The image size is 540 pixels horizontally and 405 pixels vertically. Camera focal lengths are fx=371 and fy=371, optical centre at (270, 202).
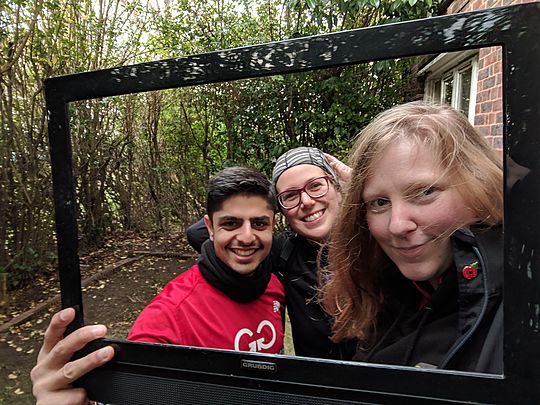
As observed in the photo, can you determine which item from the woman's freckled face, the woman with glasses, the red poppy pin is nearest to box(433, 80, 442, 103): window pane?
the woman with glasses

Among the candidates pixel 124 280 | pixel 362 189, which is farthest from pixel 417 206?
pixel 124 280

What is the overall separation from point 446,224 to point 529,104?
22cm

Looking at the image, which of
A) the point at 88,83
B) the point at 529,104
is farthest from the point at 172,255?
the point at 529,104

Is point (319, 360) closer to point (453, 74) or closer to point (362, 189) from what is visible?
point (362, 189)

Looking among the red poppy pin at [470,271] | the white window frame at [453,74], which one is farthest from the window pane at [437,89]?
the red poppy pin at [470,271]

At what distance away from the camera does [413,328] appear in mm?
690

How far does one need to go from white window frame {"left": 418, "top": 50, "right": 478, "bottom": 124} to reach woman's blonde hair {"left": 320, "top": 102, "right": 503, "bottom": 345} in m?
0.09

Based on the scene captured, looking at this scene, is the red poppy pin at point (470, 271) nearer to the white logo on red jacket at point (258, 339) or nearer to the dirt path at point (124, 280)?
the white logo on red jacket at point (258, 339)

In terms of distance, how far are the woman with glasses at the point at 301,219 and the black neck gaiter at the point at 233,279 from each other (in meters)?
0.06

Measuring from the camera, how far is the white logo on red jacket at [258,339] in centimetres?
88

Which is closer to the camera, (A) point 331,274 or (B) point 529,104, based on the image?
(B) point 529,104

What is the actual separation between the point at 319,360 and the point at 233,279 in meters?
0.43

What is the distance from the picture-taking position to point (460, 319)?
1.88 ft

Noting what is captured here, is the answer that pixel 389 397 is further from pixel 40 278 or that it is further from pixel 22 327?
pixel 40 278
